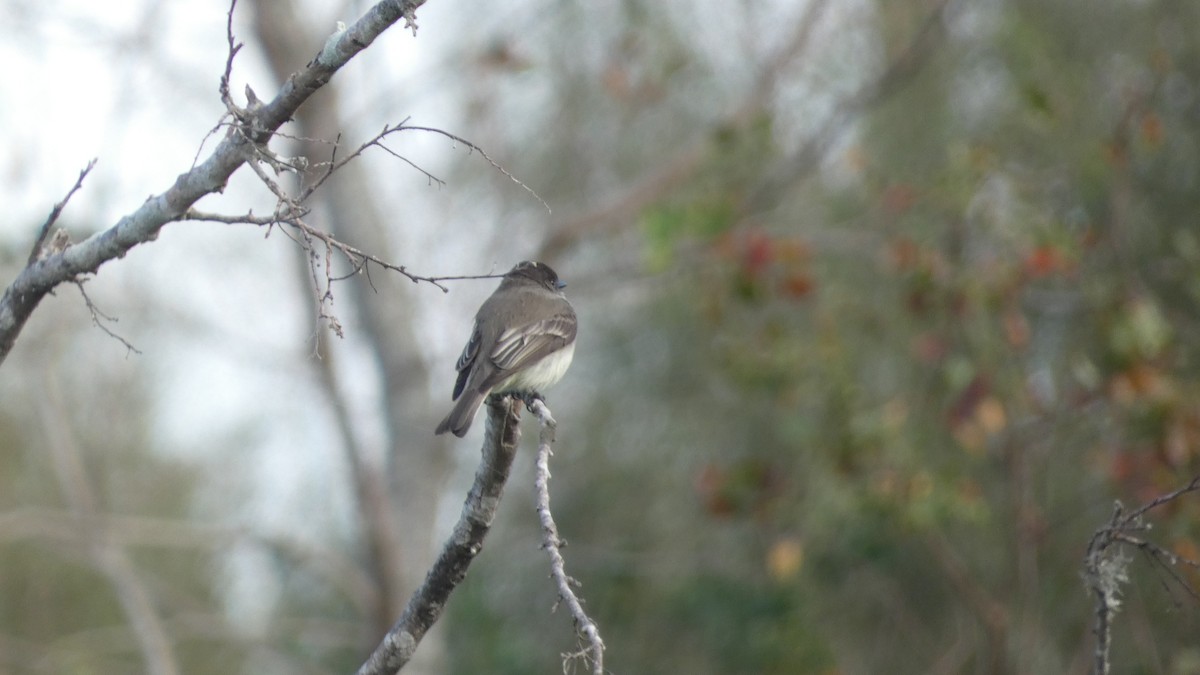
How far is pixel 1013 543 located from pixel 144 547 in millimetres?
11809

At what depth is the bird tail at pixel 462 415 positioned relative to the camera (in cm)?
497

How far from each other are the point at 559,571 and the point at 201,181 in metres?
1.21

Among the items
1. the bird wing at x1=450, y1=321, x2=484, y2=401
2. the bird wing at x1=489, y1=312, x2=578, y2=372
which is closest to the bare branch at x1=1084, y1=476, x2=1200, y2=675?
the bird wing at x1=489, y1=312, x2=578, y2=372

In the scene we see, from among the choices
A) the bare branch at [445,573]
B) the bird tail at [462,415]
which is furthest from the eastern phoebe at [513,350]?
the bare branch at [445,573]

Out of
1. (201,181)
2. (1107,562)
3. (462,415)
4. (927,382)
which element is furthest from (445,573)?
(927,382)

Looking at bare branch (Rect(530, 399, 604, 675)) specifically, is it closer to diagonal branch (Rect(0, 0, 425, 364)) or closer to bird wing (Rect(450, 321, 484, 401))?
diagonal branch (Rect(0, 0, 425, 364))

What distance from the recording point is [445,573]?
11.1ft

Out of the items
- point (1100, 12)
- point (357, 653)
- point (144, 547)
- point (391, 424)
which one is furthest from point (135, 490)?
point (1100, 12)

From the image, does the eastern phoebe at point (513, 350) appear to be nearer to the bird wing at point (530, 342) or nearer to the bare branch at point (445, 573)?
the bird wing at point (530, 342)

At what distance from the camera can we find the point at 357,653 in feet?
50.9

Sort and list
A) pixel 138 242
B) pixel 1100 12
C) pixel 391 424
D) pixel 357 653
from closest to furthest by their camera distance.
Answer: pixel 138 242
pixel 391 424
pixel 1100 12
pixel 357 653

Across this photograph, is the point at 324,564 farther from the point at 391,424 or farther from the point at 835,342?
the point at 835,342

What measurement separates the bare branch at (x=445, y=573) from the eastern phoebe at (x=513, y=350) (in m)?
1.41

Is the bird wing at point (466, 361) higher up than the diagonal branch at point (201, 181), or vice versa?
the bird wing at point (466, 361)
